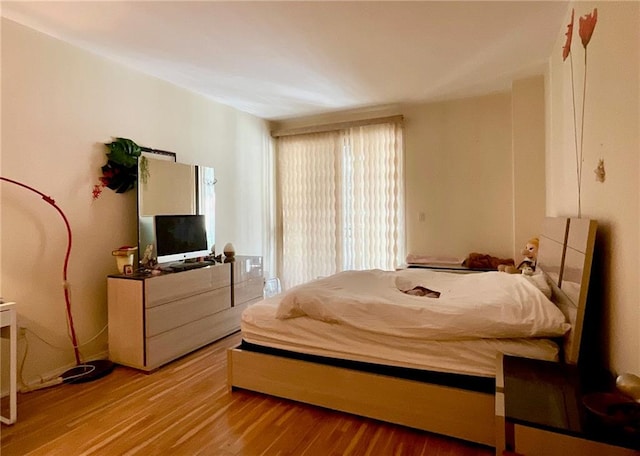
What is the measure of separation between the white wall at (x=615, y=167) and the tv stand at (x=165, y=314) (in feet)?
9.70

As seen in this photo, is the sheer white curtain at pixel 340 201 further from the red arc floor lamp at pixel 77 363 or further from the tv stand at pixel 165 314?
the red arc floor lamp at pixel 77 363

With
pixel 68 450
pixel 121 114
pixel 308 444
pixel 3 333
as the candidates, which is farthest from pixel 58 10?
pixel 308 444

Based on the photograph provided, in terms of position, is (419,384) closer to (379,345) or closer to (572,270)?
(379,345)

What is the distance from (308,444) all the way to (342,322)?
668 mm

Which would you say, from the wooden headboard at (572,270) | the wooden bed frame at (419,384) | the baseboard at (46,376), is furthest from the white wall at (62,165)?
the wooden headboard at (572,270)

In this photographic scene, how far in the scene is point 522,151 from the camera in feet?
12.1

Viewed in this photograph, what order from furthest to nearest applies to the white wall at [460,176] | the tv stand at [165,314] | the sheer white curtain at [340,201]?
the sheer white curtain at [340,201] < the white wall at [460,176] < the tv stand at [165,314]

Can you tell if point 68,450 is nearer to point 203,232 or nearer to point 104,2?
point 203,232

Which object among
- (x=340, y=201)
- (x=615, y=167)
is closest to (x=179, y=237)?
(x=340, y=201)

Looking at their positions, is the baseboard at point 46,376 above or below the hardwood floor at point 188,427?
above

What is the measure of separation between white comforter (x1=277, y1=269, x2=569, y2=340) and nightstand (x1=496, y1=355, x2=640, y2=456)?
0.80 ft

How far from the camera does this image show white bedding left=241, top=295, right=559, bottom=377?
70.5 inches

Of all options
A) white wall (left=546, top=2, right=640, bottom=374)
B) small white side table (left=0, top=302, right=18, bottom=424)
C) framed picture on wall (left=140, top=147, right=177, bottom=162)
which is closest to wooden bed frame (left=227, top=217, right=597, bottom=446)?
white wall (left=546, top=2, right=640, bottom=374)

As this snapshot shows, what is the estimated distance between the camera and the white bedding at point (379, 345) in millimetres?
1791
